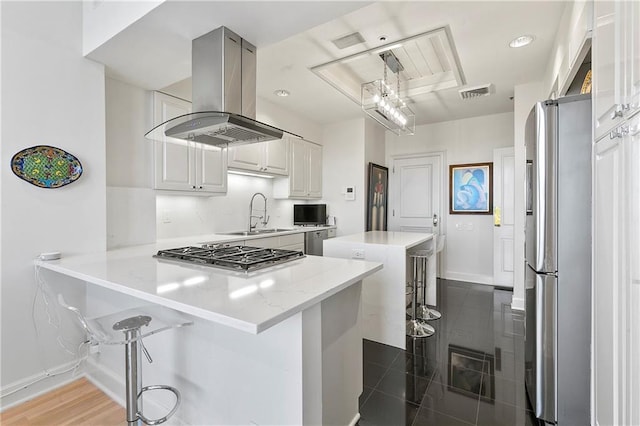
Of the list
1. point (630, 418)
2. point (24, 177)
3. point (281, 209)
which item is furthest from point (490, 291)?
point (24, 177)

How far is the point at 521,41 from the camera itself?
2.74m

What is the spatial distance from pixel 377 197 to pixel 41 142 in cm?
438

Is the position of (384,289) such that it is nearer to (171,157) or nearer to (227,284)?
(227,284)

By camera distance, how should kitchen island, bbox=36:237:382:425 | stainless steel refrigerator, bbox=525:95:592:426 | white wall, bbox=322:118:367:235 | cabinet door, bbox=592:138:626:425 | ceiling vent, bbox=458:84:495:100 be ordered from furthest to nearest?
white wall, bbox=322:118:367:235, ceiling vent, bbox=458:84:495:100, stainless steel refrigerator, bbox=525:95:592:426, kitchen island, bbox=36:237:382:425, cabinet door, bbox=592:138:626:425

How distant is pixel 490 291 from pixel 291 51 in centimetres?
420

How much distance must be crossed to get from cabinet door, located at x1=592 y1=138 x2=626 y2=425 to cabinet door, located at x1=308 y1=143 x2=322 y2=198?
13.4 feet

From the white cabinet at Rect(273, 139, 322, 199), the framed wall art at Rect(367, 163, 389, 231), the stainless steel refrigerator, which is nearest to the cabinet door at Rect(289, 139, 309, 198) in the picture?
the white cabinet at Rect(273, 139, 322, 199)

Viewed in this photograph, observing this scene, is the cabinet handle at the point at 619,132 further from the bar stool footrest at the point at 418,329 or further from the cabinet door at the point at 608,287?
the bar stool footrest at the point at 418,329

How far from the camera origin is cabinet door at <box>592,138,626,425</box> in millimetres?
977

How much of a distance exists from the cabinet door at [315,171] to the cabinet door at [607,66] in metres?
4.06

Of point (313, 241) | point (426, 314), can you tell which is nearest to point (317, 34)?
point (313, 241)

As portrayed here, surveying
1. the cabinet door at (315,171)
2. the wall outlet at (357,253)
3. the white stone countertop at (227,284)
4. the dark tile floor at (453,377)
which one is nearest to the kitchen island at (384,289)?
the wall outlet at (357,253)

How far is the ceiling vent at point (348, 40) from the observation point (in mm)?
2666

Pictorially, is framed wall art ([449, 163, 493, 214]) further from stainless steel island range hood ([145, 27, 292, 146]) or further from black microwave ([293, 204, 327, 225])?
stainless steel island range hood ([145, 27, 292, 146])
